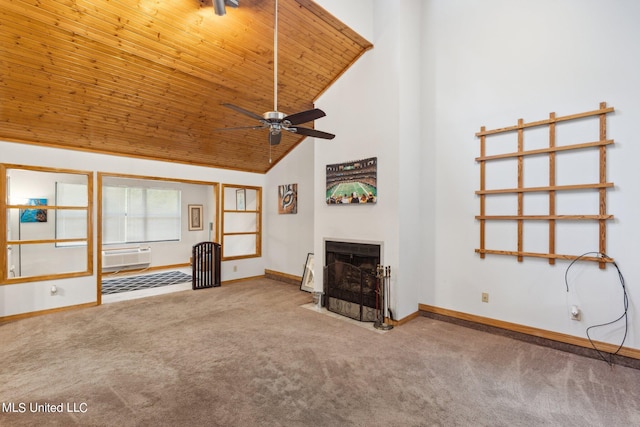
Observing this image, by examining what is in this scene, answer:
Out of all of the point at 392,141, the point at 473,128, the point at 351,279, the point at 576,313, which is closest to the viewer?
the point at 576,313

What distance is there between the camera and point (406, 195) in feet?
13.4

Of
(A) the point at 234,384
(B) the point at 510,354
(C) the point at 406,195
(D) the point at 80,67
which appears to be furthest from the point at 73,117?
(B) the point at 510,354

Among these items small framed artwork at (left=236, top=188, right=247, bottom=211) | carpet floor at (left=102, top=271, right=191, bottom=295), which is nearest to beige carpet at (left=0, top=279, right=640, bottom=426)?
carpet floor at (left=102, top=271, right=191, bottom=295)

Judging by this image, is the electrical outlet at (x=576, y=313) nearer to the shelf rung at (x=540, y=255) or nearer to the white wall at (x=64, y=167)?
the shelf rung at (x=540, y=255)

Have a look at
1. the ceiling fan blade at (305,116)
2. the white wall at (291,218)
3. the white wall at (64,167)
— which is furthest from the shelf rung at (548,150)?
the white wall at (64,167)

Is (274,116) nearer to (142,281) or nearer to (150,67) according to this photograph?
(150,67)

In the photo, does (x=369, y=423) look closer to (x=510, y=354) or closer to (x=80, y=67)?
(x=510, y=354)

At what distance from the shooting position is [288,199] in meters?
6.61

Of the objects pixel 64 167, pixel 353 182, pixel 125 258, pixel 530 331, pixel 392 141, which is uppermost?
pixel 392 141

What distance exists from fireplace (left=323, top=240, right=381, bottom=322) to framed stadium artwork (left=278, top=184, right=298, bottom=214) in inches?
75.8

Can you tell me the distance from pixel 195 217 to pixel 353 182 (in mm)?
6382

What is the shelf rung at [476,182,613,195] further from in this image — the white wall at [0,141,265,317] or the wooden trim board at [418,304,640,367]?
the white wall at [0,141,265,317]

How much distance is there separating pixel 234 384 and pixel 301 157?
463 cm

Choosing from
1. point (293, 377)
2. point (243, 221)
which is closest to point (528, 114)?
point (293, 377)
